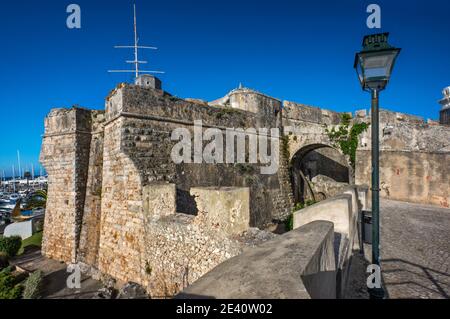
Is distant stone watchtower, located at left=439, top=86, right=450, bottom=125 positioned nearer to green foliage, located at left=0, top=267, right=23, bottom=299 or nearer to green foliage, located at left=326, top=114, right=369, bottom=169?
green foliage, located at left=326, top=114, right=369, bottom=169

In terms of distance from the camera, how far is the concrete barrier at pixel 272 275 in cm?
122

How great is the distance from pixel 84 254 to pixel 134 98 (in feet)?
20.1

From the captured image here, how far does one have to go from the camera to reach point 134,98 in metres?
7.02

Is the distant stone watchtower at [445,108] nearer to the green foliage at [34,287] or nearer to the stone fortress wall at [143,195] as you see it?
the stone fortress wall at [143,195]

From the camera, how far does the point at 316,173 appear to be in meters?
18.9

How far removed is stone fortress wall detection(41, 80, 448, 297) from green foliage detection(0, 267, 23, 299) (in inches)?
54.5

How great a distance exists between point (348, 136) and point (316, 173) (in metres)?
6.78

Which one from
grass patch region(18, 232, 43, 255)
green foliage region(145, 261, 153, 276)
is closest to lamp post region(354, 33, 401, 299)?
green foliage region(145, 261, 153, 276)

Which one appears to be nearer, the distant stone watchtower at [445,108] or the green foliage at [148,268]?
the green foliage at [148,268]

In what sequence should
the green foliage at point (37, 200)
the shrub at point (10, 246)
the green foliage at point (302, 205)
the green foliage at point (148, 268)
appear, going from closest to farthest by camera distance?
the green foliage at point (148, 268), the shrub at point (10, 246), the green foliage at point (302, 205), the green foliage at point (37, 200)

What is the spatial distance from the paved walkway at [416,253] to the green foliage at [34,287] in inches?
376

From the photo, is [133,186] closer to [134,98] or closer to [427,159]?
[134,98]

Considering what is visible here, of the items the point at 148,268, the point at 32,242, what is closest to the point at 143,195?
the point at 148,268

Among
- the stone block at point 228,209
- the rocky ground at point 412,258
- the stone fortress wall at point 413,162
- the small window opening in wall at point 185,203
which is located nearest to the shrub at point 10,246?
the small window opening in wall at point 185,203
